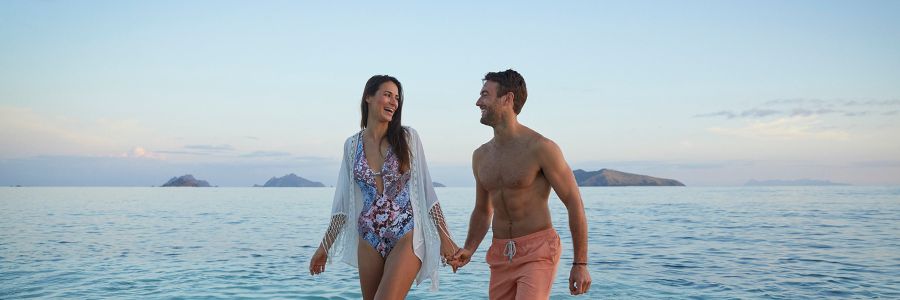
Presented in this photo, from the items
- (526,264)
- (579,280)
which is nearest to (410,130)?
(526,264)

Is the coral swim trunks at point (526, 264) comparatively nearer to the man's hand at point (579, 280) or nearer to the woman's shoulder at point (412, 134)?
the man's hand at point (579, 280)

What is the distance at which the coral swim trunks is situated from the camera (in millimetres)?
4500

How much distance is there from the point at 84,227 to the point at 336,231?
27.2 m

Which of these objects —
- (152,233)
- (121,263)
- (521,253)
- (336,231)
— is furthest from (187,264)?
(521,253)

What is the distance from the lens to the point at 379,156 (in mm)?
5199

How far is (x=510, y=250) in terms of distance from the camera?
4.62 meters

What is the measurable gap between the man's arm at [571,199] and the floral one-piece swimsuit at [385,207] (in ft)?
3.45

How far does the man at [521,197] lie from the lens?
4469 mm

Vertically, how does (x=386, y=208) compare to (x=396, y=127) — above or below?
below

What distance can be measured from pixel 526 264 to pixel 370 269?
1.11 meters

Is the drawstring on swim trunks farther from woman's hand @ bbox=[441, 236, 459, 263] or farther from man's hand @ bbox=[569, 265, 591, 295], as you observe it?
woman's hand @ bbox=[441, 236, 459, 263]

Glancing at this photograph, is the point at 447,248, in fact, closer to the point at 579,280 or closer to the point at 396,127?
the point at 396,127

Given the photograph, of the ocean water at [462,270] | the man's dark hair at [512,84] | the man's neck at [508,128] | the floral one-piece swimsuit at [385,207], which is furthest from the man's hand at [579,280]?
the ocean water at [462,270]

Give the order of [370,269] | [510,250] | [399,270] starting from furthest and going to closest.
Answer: [370,269], [399,270], [510,250]
